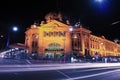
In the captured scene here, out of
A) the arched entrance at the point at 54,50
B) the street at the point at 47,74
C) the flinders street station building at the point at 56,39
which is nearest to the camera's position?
A: the street at the point at 47,74

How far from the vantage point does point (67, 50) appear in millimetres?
104875

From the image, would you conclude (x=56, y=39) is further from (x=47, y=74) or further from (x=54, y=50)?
(x=47, y=74)

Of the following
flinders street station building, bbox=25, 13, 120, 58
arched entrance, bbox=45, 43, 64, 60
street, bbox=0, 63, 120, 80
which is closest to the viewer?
street, bbox=0, 63, 120, 80

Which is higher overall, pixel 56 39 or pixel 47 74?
pixel 56 39

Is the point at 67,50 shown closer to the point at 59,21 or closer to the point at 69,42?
the point at 69,42

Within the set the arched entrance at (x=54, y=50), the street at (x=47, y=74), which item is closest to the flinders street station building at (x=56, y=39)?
the arched entrance at (x=54, y=50)

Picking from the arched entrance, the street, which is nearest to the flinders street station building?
the arched entrance

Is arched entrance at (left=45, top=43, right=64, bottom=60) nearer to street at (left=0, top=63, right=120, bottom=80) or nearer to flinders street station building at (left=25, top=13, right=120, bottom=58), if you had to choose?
flinders street station building at (left=25, top=13, right=120, bottom=58)

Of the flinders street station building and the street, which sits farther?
the flinders street station building

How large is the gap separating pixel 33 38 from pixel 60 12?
65.0 ft

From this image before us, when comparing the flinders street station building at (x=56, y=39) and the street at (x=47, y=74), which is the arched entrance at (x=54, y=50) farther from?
the street at (x=47, y=74)

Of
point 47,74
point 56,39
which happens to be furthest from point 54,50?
point 47,74

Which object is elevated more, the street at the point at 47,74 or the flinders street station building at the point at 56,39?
the flinders street station building at the point at 56,39

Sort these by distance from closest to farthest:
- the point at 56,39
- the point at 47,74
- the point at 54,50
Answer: the point at 47,74
the point at 54,50
the point at 56,39
